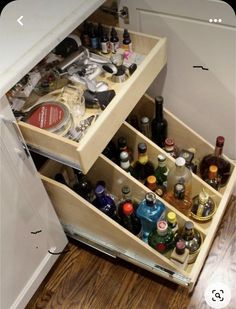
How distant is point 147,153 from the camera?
50.7 inches

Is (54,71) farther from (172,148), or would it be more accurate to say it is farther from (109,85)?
(172,148)

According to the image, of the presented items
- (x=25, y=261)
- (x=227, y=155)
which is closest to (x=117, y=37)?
(x=227, y=155)

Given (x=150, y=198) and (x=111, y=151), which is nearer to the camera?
(x=150, y=198)

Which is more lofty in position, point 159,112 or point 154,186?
point 159,112

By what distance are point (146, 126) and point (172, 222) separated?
368 millimetres

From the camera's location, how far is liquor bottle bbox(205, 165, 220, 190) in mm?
1263

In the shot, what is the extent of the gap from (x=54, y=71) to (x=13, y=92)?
0.15 meters

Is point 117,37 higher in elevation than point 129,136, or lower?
higher

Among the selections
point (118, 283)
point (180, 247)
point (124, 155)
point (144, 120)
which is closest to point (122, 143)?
point (124, 155)

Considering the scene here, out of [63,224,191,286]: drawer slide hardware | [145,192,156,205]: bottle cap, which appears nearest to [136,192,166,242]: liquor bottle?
[145,192,156,205]: bottle cap

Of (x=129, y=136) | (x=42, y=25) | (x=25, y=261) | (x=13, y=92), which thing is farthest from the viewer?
(x=129, y=136)

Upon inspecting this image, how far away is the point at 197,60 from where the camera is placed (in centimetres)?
118

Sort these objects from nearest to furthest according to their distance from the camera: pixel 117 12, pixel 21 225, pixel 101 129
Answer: pixel 101 129 → pixel 21 225 → pixel 117 12

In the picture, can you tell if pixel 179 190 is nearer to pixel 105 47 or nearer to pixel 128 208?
pixel 128 208
